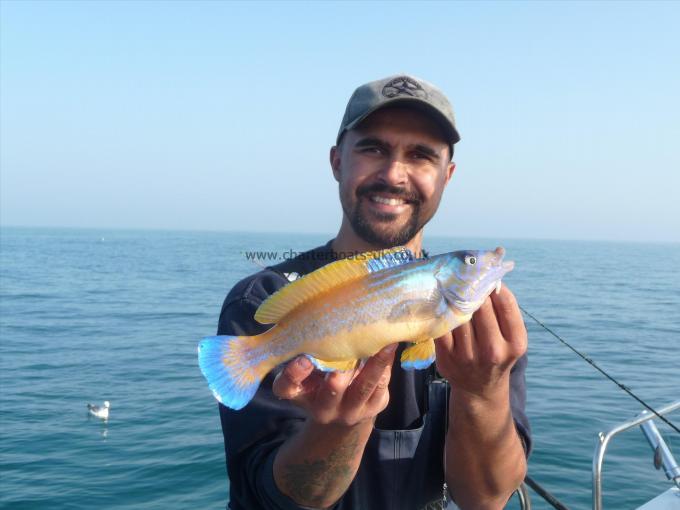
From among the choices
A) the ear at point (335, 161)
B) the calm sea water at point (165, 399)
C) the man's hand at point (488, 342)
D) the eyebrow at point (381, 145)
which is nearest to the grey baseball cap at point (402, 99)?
the eyebrow at point (381, 145)

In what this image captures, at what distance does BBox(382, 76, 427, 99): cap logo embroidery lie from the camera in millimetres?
4184

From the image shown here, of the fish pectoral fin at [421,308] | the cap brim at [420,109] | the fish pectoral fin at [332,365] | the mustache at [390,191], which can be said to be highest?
the cap brim at [420,109]

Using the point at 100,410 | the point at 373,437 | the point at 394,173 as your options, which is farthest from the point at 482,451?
the point at 100,410

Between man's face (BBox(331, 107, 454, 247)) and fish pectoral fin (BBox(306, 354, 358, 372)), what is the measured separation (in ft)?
5.19

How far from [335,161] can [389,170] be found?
809mm

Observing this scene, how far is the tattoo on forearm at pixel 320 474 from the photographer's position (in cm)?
313

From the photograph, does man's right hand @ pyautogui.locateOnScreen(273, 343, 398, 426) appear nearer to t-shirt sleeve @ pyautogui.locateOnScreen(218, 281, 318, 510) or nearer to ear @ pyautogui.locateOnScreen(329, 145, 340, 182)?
t-shirt sleeve @ pyautogui.locateOnScreen(218, 281, 318, 510)

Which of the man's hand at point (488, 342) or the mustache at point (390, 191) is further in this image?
the mustache at point (390, 191)

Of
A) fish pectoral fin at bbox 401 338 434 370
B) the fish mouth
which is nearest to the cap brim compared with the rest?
the fish mouth

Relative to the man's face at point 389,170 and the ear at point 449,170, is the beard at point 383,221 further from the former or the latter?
the ear at point 449,170

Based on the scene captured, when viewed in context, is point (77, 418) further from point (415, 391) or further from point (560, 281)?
point (560, 281)

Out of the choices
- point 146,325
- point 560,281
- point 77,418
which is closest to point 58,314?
point 146,325

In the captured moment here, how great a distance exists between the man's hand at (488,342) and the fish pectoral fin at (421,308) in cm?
25

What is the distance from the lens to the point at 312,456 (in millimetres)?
3152
